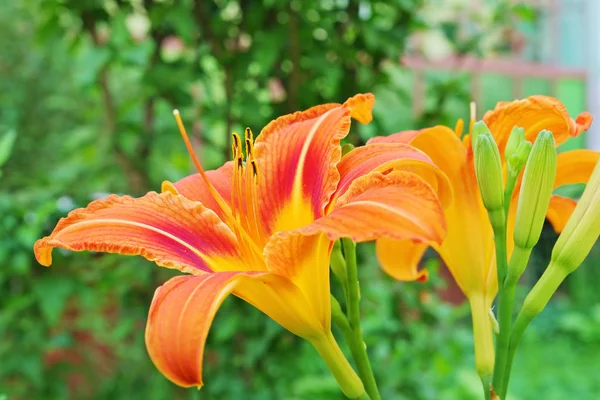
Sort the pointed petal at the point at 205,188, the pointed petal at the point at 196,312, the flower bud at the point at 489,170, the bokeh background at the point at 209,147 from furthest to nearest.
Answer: the bokeh background at the point at 209,147, the pointed petal at the point at 205,188, the flower bud at the point at 489,170, the pointed petal at the point at 196,312

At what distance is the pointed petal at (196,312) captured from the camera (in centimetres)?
36

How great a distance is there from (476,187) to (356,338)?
6.3 inches

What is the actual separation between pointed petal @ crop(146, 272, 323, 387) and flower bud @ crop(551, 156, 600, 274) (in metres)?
0.18

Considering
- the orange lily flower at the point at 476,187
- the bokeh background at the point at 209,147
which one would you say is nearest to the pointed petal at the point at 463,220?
the orange lily flower at the point at 476,187

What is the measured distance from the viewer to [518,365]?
124 inches

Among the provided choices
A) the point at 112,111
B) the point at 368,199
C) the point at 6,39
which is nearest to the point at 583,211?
the point at 368,199

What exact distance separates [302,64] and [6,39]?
6.09 ft

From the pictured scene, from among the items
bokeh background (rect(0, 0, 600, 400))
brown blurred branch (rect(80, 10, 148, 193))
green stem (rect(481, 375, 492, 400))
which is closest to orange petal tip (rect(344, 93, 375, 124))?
green stem (rect(481, 375, 492, 400))

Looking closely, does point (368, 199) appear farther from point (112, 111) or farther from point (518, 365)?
point (518, 365)

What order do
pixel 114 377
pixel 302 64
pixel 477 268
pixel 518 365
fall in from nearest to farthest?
pixel 477 268 → pixel 302 64 → pixel 114 377 → pixel 518 365

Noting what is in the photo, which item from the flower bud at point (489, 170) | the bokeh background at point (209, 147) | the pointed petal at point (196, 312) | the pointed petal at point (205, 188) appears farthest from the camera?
the bokeh background at point (209, 147)

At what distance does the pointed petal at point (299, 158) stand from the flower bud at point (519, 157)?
12 centimetres

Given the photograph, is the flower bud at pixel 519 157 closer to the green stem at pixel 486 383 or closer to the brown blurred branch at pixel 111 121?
the green stem at pixel 486 383

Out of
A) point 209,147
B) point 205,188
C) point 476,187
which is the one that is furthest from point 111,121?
point 476,187
